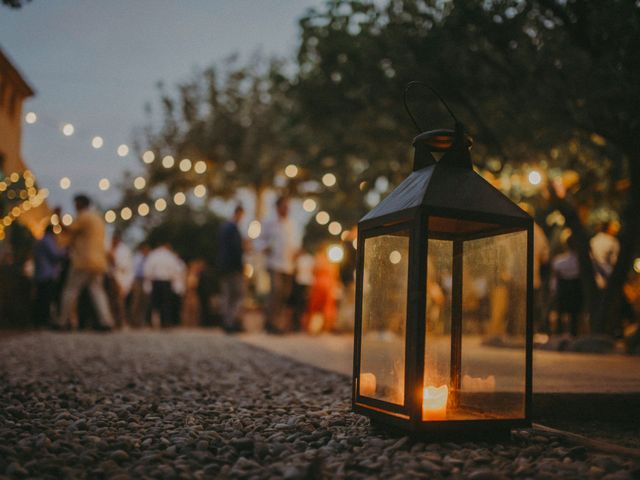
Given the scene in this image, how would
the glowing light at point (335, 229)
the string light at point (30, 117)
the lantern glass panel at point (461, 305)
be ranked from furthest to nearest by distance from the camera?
the glowing light at point (335, 229) → the string light at point (30, 117) → the lantern glass panel at point (461, 305)

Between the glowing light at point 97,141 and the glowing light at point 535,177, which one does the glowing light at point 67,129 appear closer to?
the glowing light at point 97,141

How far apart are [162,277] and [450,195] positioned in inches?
448

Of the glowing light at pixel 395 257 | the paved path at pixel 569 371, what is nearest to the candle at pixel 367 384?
the glowing light at pixel 395 257

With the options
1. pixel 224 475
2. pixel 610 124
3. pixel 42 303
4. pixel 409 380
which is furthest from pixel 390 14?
pixel 42 303

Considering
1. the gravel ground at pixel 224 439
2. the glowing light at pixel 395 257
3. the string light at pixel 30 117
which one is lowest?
the gravel ground at pixel 224 439

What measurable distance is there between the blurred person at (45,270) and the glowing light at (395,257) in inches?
354

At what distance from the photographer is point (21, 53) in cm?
756

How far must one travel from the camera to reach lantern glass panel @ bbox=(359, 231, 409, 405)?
268 centimetres

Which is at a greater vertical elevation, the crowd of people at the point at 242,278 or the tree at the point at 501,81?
the tree at the point at 501,81

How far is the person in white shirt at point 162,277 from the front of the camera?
518 inches

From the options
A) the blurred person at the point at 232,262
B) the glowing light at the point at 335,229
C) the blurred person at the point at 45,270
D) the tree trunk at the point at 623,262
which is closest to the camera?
the tree trunk at the point at 623,262

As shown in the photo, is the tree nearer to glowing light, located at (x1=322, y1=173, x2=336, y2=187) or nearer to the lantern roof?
glowing light, located at (x1=322, y1=173, x2=336, y2=187)

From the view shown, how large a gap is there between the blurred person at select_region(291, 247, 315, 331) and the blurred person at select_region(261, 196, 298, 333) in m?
1.62

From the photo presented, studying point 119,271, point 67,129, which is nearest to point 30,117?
point 67,129
